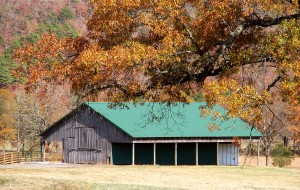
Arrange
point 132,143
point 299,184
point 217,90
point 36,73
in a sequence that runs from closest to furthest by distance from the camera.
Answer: point 217,90 < point 36,73 < point 299,184 < point 132,143

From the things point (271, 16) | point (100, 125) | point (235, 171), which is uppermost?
point (271, 16)

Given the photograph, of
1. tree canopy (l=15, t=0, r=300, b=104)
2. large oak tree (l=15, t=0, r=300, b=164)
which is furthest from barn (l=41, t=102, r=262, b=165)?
tree canopy (l=15, t=0, r=300, b=104)

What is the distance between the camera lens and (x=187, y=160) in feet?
184

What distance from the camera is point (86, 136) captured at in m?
58.1

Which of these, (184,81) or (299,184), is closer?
(184,81)

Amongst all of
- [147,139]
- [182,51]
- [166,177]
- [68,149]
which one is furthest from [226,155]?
[182,51]

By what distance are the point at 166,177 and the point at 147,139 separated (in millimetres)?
11632

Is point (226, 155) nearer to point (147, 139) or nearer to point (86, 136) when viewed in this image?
point (147, 139)

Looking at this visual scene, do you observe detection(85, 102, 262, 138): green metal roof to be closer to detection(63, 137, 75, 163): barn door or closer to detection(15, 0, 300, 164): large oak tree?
detection(63, 137, 75, 163): barn door

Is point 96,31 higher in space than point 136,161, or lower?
higher

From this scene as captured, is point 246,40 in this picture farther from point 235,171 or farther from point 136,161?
point 136,161

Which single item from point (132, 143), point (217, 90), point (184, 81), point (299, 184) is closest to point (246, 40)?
point (184, 81)

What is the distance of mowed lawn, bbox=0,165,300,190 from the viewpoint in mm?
35188

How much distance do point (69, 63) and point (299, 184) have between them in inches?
1040
